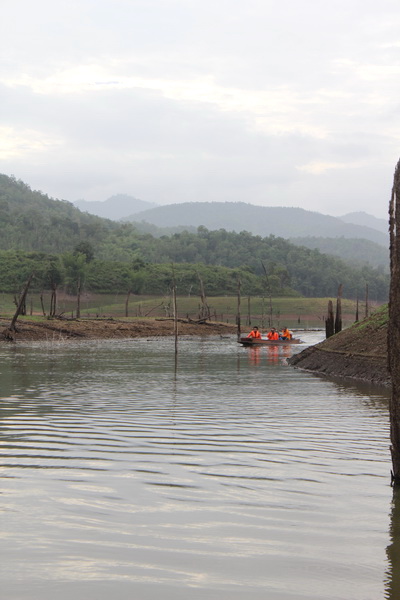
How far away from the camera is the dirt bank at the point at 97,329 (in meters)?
50.1

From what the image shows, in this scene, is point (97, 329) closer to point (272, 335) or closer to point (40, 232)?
point (272, 335)

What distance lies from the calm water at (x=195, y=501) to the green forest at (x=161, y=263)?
84991 millimetres

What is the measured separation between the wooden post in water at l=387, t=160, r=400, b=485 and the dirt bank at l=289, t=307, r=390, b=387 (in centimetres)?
1341

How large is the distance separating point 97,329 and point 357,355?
34.5 metres

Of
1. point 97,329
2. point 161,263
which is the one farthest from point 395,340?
point 161,263

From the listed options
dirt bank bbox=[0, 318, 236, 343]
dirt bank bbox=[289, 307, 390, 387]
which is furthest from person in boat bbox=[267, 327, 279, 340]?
dirt bank bbox=[289, 307, 390, 387]

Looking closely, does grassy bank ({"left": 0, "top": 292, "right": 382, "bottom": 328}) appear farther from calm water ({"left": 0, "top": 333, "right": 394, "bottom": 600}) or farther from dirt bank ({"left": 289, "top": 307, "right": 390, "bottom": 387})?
calm water ({"left": 0, "top": 333, "right": 394, "bottom": 600})

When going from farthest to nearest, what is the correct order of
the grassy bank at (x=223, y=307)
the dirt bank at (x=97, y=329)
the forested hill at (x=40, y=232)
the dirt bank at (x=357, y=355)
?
1. the forested hill at (x=40, y=232)
2. the grassy bank at (x=223, y=307)
3. the dirt bank at (x=97, y=329)
4. the dirt bank at (x=357, y=355)

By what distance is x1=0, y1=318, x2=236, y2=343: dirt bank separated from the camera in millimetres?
50062

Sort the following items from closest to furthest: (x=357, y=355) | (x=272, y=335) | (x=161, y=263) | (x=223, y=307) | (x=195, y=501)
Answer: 1. (x=195, y=501)
2. (x=357, y=355)
3. (x=272, y=335)
4. (x=223, y=307)
5. (x=161, y=263)

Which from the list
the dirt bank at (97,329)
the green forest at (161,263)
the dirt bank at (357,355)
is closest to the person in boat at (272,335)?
the dirt bank at (97,329)

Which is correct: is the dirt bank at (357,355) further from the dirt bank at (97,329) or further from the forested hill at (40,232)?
the forested hill at (40,232)

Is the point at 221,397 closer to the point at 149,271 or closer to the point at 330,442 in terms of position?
the point at 330,442

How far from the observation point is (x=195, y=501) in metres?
8.51
